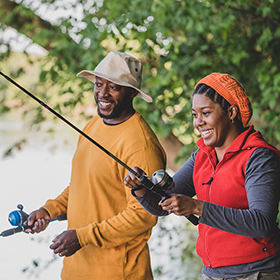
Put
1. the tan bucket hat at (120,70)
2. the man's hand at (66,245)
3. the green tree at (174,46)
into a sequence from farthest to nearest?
the green tree at (174,46)
the tan bucket hat at (120,70)
the man's hand at (66,245)

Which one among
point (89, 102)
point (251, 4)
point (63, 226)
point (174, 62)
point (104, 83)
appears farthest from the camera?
point (63, 226)

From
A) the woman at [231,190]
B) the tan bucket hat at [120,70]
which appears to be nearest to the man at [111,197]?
the tan bucket hat at [120,70]

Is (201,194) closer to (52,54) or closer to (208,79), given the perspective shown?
(208,79)

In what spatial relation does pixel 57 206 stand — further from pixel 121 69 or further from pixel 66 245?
pixel 121 69

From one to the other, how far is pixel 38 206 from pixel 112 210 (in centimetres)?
A: 496

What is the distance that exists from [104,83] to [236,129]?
0.70 m

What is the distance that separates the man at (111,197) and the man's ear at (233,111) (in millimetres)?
472

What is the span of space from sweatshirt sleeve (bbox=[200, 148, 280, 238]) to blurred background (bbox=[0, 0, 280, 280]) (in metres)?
2.10

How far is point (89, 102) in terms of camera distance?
4395 millimetres

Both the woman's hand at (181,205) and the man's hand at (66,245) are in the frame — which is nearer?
the woman's hand at (181,205)

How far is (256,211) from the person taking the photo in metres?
1.34

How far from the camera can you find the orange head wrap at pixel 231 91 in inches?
60.2

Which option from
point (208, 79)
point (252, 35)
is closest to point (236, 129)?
point (208, 79)

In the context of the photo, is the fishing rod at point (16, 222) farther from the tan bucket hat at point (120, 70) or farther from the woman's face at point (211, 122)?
the woman's face at point (211, 122)
